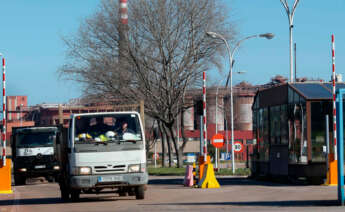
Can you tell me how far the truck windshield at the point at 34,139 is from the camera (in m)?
32.5

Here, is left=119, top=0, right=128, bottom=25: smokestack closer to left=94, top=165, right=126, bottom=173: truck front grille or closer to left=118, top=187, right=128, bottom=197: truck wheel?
left=118, top=187, right=128, bottom=197: truck wheel

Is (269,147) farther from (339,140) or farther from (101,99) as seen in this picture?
(101,99)

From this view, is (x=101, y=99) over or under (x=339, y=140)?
over

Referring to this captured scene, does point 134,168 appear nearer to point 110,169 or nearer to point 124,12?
point 110,169

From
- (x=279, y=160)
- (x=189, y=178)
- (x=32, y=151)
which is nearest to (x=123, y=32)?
(x=32, y=151)

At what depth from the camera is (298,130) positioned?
24.0m

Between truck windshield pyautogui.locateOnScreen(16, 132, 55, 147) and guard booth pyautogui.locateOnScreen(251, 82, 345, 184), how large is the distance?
1059 cm

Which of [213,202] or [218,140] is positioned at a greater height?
[218,140]

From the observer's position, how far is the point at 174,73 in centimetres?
4462

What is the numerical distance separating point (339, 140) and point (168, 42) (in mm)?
29072

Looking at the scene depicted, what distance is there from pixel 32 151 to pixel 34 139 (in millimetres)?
598

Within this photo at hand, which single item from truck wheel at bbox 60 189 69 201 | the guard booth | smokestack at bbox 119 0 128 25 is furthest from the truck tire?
truck wheel at bbox 60 189 69 201

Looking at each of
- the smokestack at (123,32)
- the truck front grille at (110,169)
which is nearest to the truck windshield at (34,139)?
the smokestack at (123,32)

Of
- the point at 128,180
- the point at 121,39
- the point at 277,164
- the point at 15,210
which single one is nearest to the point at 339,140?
the point at 128,180
